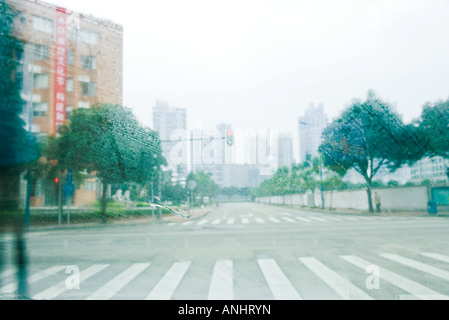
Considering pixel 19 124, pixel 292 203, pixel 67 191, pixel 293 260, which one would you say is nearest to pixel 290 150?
pixel 292 203

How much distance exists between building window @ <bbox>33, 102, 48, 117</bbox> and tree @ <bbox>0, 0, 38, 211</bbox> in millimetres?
38

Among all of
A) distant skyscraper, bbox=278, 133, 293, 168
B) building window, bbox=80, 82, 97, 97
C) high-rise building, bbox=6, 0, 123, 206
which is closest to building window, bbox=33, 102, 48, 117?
high-rise building, bbox=6, 0, 123, 206

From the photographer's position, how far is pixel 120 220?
1020 mm

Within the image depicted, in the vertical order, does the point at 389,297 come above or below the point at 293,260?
above

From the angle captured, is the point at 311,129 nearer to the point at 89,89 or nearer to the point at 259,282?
the point at 89,89

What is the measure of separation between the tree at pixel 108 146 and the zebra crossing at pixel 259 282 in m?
0.44

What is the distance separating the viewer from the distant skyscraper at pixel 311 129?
1.13 meters

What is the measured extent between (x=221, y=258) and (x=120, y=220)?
3.62 metres

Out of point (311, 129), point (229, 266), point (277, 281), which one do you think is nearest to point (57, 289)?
point (311, 129)

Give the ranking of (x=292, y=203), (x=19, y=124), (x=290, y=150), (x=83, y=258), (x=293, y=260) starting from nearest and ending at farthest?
1. (x=19, y=124)
2. (x=290, y=150)
3. (x=83, y=258)
4. (x=292, y=203)
5. (x=293, y=260)

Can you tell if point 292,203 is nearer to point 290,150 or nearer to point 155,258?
point 290,150

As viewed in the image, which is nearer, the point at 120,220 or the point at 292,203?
the point at 120,220
